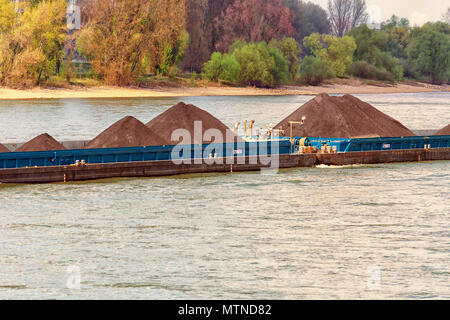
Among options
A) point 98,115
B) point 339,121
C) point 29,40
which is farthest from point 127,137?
point 29,40

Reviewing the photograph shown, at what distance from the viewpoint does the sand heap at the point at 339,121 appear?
175 feet

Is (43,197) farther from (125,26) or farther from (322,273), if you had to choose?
(125,26)

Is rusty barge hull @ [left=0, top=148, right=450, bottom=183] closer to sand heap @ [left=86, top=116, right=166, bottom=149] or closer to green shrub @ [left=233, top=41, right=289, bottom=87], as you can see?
sand heap @ [left=86, top=116, right=166, bottom=149]

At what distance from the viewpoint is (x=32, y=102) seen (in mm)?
115250

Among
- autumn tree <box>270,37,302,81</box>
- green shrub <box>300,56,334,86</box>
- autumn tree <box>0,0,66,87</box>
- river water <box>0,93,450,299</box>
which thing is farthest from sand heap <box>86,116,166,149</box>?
green shrub <box>300,56,334,86</box>

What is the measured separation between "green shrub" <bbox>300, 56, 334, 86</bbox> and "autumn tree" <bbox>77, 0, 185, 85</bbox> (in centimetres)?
3870

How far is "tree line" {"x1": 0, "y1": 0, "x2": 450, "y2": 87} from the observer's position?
122688mm

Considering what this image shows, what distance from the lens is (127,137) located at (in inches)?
1802

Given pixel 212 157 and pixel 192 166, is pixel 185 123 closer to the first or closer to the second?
pixel 212 157

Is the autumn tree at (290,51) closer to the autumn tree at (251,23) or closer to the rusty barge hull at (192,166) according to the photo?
the autumn tree at (251,23)

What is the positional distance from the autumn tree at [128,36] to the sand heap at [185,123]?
8524 centimetres

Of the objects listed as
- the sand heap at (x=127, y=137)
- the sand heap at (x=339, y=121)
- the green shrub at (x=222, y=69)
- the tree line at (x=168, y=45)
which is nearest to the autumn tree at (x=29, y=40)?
the tree line at (x=168, y=45)

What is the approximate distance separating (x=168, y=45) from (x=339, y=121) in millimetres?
90129
